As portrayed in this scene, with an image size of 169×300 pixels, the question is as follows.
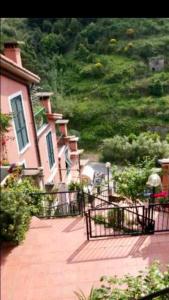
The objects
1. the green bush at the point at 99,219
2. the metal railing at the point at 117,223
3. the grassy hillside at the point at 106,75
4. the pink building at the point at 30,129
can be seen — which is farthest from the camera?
the green bush at the point at 99,219

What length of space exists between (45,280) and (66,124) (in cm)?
138

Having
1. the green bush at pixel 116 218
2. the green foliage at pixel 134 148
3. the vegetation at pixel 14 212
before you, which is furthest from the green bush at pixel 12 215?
the green bush at pixel 116 218

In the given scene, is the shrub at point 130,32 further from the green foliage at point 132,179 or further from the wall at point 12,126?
the green foliage at point 132,179

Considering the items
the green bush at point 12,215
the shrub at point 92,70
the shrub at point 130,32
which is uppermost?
the shrub at point 130,32

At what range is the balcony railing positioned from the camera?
86.3 inches

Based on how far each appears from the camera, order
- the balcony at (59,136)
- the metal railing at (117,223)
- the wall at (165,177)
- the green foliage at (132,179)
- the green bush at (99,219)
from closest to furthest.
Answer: the balcony at (59,136), the wall at (165,177), the green foliage at (132,179), the metal railing at (117,223), the green bush at (99,219)

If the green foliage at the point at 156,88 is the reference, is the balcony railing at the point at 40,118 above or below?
below

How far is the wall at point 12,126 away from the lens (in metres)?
1.62

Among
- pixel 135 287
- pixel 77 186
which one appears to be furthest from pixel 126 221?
pixel 135 287

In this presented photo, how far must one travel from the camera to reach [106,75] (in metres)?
2.39

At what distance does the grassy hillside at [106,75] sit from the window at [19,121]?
0.31 m

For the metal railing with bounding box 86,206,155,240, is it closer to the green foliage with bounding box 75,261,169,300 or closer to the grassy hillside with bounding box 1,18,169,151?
the green foliage with bounding box 75,261,169,300

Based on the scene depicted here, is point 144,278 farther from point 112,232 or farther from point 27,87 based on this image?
point 27,87

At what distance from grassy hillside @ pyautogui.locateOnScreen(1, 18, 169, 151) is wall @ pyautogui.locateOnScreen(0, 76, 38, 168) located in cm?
24
